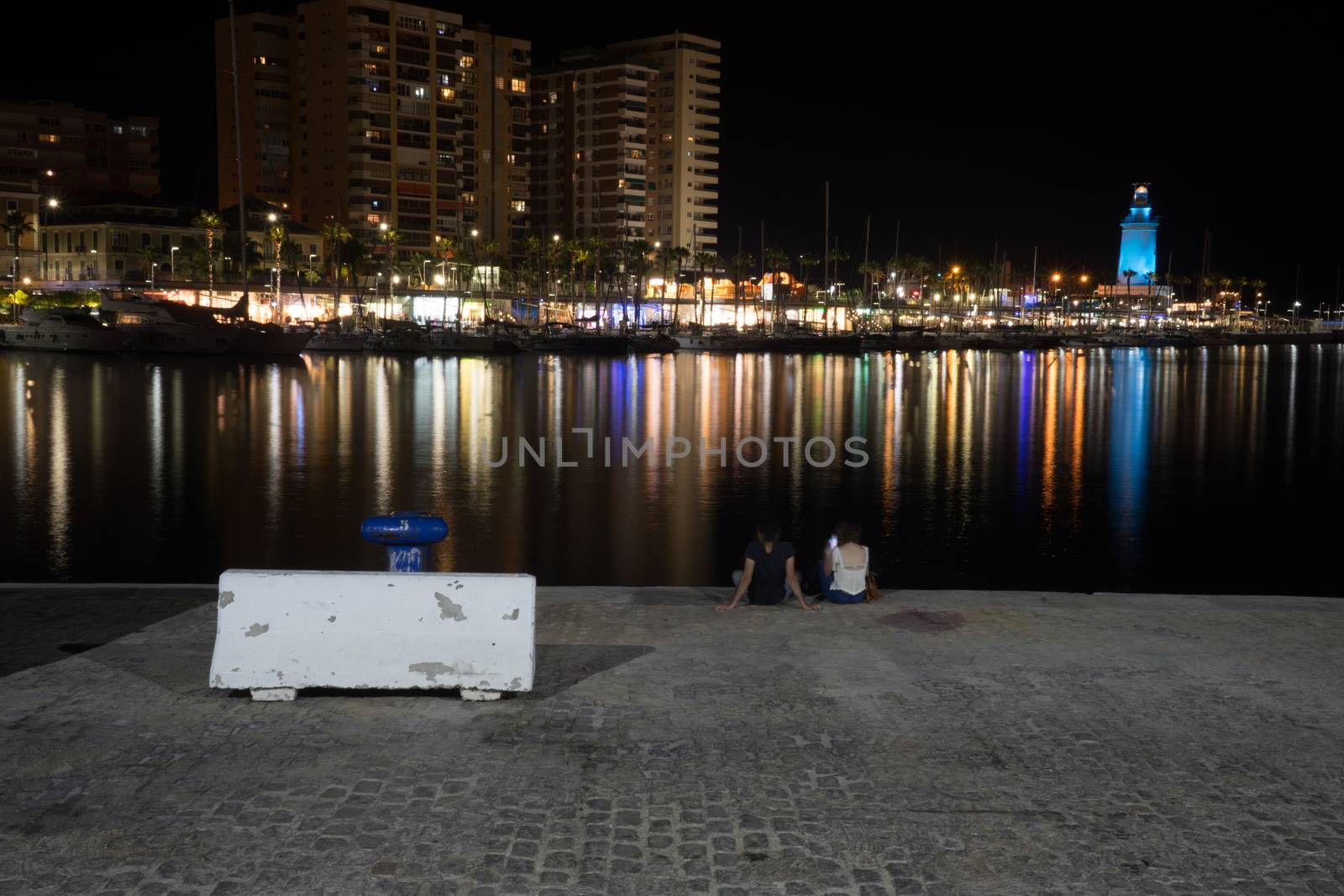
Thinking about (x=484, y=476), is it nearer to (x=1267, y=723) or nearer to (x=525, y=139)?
(x=1267, y=723)

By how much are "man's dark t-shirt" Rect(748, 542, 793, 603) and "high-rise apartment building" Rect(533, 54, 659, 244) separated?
531 feet

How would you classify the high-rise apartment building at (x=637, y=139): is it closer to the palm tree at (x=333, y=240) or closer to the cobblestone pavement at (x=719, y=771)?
the palm tree at (x=333, y=240)

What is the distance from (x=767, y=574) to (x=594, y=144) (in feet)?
573

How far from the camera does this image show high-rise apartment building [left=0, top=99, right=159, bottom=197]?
151m

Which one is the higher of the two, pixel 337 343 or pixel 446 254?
pixel 446 254

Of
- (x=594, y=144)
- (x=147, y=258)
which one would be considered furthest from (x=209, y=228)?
(x=594, y=144)

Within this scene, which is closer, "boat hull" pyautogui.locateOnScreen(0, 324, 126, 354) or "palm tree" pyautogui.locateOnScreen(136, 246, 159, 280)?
"boat hull" pyautogui.locateOnScreen(0, 324, 126, 354)

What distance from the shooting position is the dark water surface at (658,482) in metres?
17.1

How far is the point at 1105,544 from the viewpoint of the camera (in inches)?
742

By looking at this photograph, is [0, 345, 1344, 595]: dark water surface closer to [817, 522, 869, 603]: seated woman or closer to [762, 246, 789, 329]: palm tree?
[817, 522, 869, 603]: seated woman

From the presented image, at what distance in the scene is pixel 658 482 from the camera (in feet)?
80.7

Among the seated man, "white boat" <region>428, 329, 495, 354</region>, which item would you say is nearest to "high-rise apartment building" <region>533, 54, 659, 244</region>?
"white boat" <region>428, 329, 495, 354</region>

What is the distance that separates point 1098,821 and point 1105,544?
45.6 feet

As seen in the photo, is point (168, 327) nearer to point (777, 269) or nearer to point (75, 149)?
point (75, 149)
